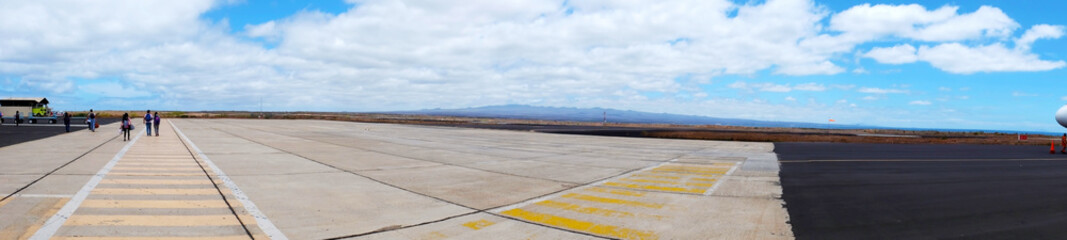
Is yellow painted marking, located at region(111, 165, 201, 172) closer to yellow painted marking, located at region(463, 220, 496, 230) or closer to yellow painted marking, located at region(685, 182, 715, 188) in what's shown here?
yellow painted marking, located at region(463, 220, 496, 230)

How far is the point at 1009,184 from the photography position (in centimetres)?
1235

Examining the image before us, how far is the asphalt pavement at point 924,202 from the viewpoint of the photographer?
23.3 feet

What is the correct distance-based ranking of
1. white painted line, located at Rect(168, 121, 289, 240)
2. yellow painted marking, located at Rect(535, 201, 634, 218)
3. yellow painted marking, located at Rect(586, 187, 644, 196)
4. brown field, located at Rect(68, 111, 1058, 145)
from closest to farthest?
1. white painted line, located at Rect(168, 121, 289, 240)
2. yellow painted marking, located at Rect(535, 201, 634, 218)
3. yellow painted marking, located at Rect(586, 187, 644, 196)
4. brown field, located at Rect(68, 111, 1058, 145)

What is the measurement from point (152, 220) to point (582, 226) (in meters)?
5.98

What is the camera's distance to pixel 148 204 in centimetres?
802

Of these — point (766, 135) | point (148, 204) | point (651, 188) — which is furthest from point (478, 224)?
point (766, 135)

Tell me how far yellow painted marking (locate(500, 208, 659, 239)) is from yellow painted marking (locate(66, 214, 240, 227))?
403 centimetres

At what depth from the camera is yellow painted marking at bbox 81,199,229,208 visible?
7.80m

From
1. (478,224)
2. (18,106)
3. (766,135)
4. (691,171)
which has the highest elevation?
(18,106)

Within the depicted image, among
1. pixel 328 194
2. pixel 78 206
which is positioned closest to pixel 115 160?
pixel 78 206

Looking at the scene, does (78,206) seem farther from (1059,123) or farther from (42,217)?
(1059,123)

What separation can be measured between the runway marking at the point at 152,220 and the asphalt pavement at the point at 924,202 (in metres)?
7.93

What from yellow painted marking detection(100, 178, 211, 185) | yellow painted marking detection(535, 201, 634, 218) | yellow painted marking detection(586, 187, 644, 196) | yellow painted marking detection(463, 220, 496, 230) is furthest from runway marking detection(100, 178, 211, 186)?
yellow painted marking detection(586, 187, 644, 196)

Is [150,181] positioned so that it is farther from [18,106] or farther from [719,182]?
[18,106]
